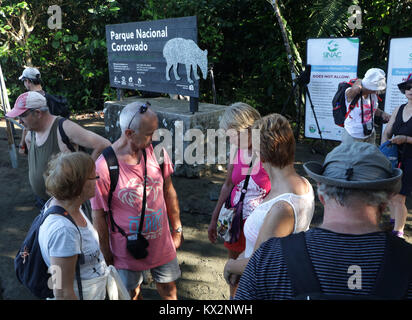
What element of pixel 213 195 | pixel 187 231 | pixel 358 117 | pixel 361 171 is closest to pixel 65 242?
pixel 361 171

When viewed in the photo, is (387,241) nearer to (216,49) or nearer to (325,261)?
(325,261)

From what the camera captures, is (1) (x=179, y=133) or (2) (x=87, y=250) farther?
(1) (x=179, y=133)

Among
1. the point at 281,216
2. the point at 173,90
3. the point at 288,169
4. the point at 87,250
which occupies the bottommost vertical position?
the point at 87,250

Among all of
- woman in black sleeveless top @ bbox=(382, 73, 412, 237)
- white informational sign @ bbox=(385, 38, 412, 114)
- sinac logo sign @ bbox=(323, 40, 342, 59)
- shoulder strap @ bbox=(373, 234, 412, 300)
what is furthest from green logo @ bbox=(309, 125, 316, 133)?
shoulder strap @ bbox=(373, 234, 412, 300)

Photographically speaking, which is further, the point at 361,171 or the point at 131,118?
the point at 131,118

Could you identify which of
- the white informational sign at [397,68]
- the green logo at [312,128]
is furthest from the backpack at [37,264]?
the green logo at [312,128]

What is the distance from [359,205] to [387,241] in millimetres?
136

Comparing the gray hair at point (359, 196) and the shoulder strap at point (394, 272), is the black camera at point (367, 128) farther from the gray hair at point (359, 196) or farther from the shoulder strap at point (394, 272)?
the shoulder strap at point (394, 272)

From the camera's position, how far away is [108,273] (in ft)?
6.12

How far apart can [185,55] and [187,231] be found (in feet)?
8.19

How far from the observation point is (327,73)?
595 centimetres

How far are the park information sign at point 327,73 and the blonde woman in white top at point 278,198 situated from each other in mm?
4388

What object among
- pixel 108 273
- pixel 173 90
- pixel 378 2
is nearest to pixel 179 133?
pixel 173 90

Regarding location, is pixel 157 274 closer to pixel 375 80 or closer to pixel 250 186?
pixel 250 186
